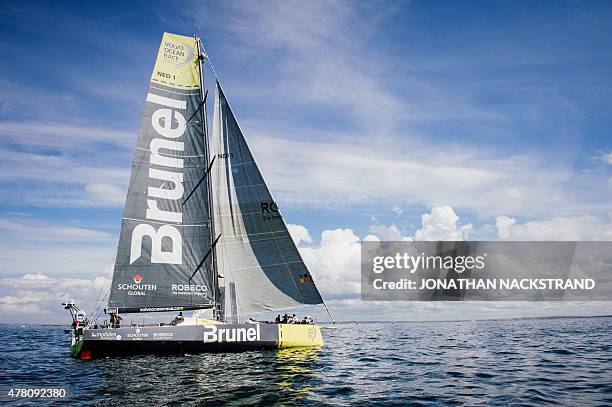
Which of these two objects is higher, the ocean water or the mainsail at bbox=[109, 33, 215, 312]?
the mainsail at bbox=[109, 33, 215, 312]

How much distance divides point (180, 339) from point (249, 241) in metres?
7.05

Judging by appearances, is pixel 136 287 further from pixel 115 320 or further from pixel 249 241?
pixel 249 241

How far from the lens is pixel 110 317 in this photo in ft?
87.9

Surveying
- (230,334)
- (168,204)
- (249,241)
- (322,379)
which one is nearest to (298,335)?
(230,334)

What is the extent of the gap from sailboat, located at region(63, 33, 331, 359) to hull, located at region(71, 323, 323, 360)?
0.12 m

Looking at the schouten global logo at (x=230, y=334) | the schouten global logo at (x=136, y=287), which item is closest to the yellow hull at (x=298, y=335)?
the schouten global logo at (x=230, y=334)

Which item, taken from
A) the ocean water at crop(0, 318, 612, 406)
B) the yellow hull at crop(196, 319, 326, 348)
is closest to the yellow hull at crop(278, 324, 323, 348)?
the yellow hull at crop(196, 319, 326, 348)

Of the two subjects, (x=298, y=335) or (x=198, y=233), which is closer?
(x=298, y=335)

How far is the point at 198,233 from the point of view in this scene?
29.4 meters

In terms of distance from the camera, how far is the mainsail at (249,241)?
28.5 m

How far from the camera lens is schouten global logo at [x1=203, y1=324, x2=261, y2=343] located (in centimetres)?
2575

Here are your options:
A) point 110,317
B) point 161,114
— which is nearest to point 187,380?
point 110,317

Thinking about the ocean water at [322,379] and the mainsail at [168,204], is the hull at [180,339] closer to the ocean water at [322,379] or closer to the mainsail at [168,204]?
the ocean water at [322,379]

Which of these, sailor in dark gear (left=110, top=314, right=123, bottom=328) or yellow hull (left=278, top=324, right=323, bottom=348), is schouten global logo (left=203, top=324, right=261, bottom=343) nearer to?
yellow hull (left=278, top=324, right=323, bottom=348)
